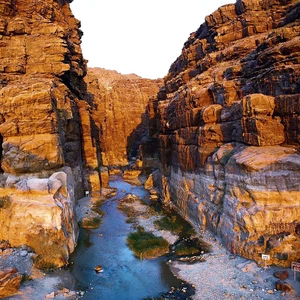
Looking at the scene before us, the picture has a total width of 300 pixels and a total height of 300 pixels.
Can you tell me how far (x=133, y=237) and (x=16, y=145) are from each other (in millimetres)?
14422

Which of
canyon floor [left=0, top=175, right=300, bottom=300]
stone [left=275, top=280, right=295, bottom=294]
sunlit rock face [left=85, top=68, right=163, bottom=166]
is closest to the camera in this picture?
stone [left=275, top=280, right=295, bottom=294]

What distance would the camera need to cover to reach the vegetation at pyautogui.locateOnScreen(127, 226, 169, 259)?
2553 centimetres

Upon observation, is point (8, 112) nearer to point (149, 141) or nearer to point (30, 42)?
point (30, 42)

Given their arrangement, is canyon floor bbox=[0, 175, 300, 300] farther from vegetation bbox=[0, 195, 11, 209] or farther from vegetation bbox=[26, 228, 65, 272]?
vegetation bbox=[0, 195, 11, 209]

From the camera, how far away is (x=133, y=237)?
29.2 m

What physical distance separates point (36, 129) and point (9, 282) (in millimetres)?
15886

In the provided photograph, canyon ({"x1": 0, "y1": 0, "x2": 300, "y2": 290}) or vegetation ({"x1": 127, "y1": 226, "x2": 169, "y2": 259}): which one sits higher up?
canyon ({"x1": 0, "y1": 0, "x2": 300, "y2": 290})

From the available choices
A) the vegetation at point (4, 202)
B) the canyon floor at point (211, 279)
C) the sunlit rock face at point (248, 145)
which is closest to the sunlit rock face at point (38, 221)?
the vegetation at point (4, 202)

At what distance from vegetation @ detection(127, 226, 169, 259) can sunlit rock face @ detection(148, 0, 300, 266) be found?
4.89 m

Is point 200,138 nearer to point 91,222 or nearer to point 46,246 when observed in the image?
point 91,222

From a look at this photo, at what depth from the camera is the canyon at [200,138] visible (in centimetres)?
2097

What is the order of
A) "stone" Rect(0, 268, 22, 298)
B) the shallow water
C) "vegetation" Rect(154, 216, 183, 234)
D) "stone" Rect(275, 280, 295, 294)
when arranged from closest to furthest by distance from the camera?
"stone" Rect(275, 280, 295, 294) < "stone" Rect(0, 268, 22, 298) < the shallow water < "vegetation" Rect(154, 216, 183, 234)

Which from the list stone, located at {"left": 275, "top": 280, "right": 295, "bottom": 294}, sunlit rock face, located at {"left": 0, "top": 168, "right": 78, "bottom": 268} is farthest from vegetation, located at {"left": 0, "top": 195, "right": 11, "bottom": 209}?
stone, located at {"left": 275, "top": 280, "right": 295, "bottom": 294}

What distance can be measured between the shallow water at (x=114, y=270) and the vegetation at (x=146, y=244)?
0.63m
